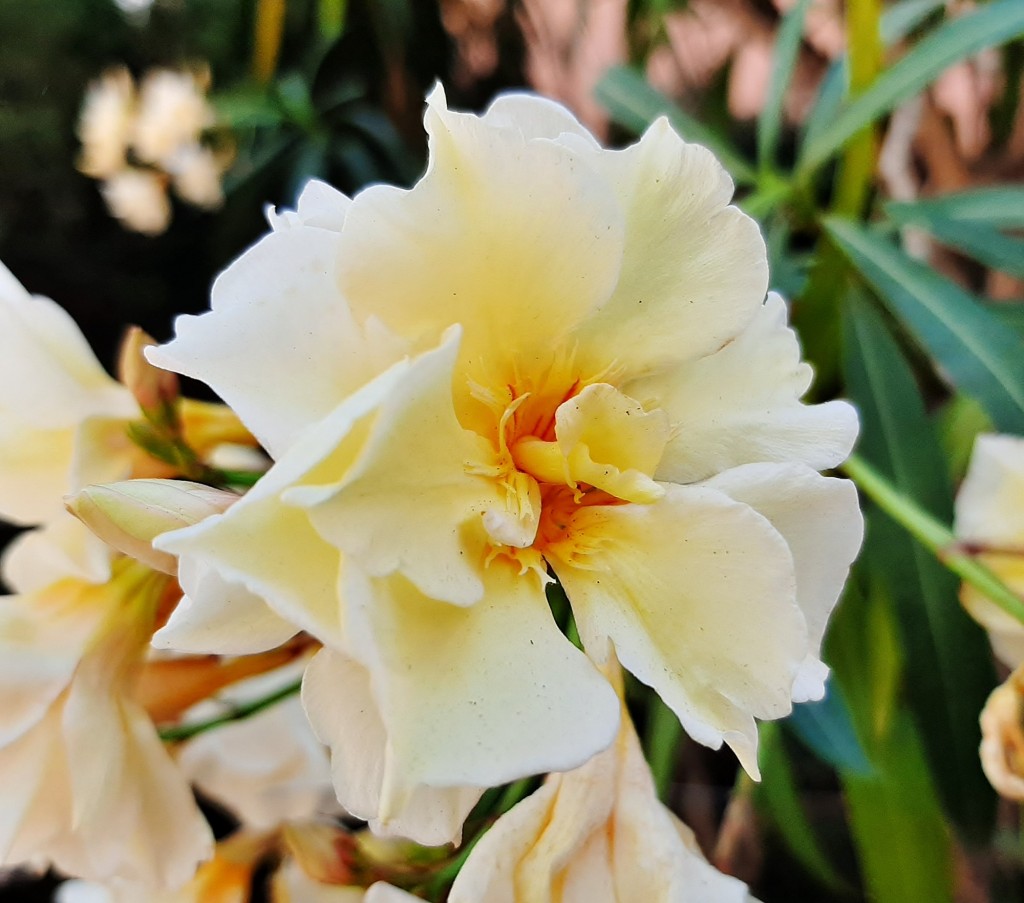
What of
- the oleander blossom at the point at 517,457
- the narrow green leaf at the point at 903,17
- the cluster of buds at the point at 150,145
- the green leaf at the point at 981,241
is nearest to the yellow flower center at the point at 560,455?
the oleander blossom at the point at 517,457

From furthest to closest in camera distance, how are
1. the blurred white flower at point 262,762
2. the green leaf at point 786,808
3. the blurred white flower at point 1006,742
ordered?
the green leaf at point 786,808
the blurred white flower at point 262,762
the blurred white flower at point 1006,742

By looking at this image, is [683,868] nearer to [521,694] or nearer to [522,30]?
[521,694]

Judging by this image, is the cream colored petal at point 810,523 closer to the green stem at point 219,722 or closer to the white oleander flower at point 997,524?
the white oleander flower at point 997,524

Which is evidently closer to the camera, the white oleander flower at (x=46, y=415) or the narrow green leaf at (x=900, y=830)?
the white oleander flower at (x=46, y=415)

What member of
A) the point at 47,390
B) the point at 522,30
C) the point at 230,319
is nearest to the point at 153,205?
the point at 522,30

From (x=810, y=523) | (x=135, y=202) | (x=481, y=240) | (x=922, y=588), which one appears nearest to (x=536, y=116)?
(x=481, y=240)

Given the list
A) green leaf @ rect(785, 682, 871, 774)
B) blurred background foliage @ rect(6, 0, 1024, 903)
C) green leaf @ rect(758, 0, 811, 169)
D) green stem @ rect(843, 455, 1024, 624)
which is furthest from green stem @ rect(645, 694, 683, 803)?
green leaf @ rect(758, 0, 811, 169)
